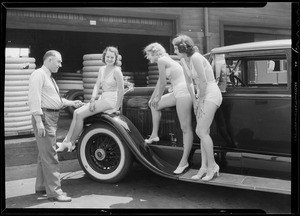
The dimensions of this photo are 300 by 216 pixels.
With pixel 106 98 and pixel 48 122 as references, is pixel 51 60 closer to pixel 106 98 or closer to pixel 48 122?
pixel 48 122

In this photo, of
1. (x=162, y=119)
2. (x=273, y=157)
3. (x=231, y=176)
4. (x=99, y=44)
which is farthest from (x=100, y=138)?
(x=99, y=44)

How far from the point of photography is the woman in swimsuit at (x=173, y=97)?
397cm

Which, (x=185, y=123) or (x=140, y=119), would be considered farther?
(x=140, y=119)

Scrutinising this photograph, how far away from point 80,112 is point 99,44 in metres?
6.38

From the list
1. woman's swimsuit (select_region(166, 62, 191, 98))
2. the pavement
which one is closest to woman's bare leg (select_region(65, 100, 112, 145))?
the pavement

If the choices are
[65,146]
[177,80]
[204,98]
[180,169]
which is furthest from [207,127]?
[65,146]

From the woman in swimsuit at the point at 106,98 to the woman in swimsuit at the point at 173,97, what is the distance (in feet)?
1.62

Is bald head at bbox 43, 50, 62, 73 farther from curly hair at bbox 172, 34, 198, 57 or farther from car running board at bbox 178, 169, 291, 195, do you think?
car running board at bbox 178, 169, 291, 195

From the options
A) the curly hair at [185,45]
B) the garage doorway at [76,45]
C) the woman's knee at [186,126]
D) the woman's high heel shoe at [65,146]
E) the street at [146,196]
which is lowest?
the street at [146,196]

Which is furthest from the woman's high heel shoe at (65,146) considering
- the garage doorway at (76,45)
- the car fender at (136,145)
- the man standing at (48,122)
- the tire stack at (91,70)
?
the garage doorway at (76,45)

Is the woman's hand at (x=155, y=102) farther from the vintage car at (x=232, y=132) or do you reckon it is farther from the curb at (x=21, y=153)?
the curb at (x=21, y=153)

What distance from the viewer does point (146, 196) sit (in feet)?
13.3

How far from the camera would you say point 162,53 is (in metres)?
4.14

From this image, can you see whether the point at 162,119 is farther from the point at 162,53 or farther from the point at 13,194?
the point at 13,194
